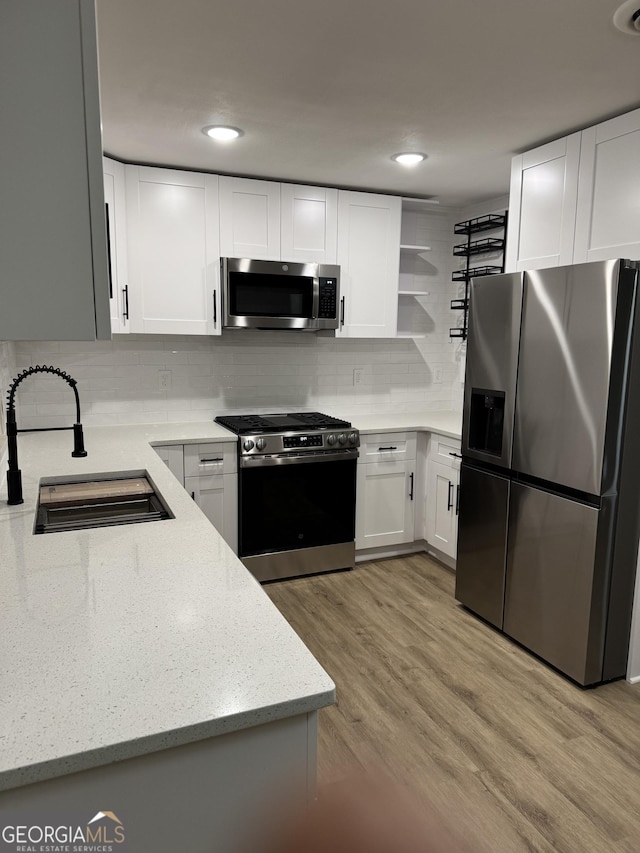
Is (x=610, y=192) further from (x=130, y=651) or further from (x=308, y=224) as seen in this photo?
(x=130, y=651)

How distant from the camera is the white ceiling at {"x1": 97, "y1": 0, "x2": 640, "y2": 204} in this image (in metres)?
1.71

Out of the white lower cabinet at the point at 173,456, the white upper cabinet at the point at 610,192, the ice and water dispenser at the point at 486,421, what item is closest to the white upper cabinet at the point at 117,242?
the white lower cabinet at the point at 173,456

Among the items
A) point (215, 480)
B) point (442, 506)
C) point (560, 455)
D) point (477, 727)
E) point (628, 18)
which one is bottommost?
point (477, 727)

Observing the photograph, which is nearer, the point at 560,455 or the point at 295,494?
the point at 560,455

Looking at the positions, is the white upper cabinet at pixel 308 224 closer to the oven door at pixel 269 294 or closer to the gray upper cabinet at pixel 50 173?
the oven door at pixel 269 294

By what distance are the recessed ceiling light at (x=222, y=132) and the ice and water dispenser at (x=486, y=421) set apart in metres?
1.66

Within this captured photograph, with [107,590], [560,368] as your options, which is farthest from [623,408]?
[107,590]

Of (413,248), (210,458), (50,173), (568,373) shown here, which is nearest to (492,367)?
(568,373)

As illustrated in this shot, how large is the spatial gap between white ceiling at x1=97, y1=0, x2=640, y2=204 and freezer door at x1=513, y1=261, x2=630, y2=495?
69cm

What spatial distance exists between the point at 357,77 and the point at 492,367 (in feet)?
4.53

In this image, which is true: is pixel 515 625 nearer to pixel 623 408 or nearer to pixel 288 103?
pixel 623 408

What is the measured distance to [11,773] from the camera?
2.48 ft

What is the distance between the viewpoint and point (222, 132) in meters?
2.72

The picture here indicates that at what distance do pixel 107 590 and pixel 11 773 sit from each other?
0.54 meters
